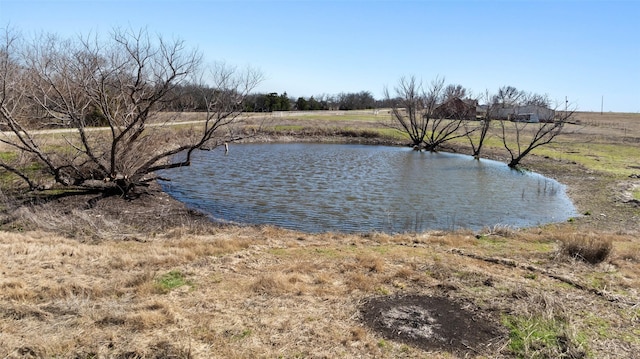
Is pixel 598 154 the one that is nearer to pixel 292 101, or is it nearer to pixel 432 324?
pixel 432 324

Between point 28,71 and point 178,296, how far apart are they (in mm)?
11973

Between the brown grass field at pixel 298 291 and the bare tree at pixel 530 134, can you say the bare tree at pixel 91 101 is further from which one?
the bare tree at pixel 530 134

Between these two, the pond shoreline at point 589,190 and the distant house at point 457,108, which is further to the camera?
the distant house at point 457,108

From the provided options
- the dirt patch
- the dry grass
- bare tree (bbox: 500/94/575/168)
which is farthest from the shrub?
bare tree (bbox: 500/94/575/168)

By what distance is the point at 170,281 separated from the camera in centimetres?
680

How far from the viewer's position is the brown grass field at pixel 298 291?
16.4 feet

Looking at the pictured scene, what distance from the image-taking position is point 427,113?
38.2 metres

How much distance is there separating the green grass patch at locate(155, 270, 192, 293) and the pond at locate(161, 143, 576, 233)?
577 centimetres

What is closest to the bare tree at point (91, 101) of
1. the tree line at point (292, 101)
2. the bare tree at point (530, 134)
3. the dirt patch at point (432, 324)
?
the tree line at point (292, 101)

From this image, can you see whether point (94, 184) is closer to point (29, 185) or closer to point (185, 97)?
point (29, 185)

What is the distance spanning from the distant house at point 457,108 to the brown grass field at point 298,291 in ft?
88.0

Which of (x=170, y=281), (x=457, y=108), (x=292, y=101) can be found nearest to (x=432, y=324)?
(x=170, y=281)

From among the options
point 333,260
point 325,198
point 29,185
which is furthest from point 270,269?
point 29,185

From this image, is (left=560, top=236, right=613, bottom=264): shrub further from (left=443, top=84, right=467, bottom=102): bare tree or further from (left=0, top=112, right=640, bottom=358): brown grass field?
(left=443, top=84, right=467, bottom=102): bare tree
